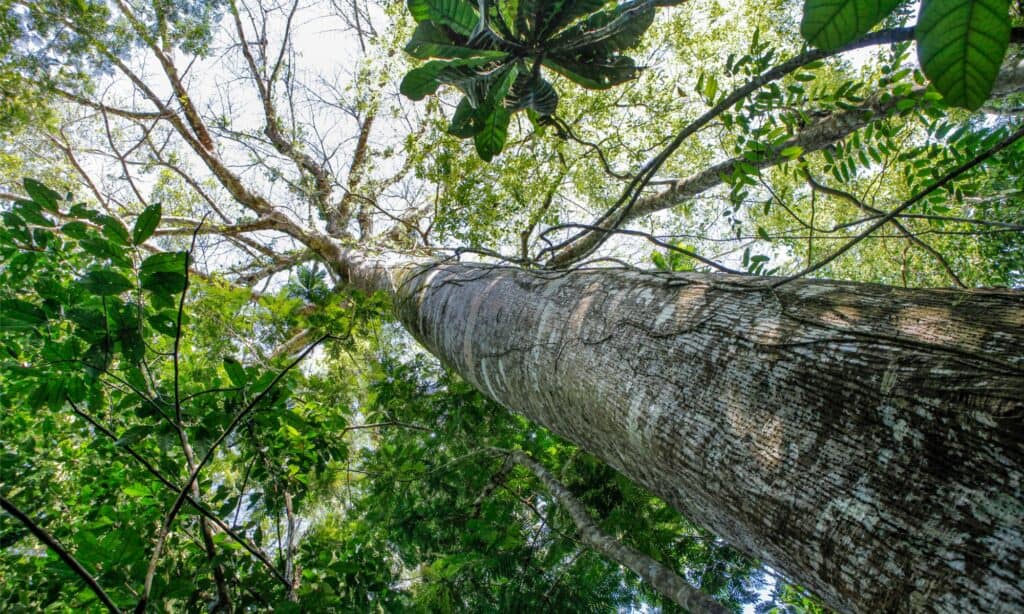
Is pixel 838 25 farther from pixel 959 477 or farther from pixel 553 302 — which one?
pixel 553 302

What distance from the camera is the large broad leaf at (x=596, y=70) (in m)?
2.46

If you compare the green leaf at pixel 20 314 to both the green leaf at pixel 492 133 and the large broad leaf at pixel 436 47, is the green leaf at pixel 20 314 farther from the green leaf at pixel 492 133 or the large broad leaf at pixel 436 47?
the green leaf at pixel 492 133

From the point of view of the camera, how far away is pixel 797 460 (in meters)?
0.64

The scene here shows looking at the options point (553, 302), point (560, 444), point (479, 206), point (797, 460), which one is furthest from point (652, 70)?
point (797, 460)

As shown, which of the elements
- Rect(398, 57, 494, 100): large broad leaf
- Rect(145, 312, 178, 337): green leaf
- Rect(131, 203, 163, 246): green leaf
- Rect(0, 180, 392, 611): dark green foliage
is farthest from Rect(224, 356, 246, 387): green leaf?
Rect(398, 57, 494, 100): large broad leaf

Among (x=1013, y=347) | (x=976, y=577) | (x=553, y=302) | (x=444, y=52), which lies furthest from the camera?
(x=444, y=52)

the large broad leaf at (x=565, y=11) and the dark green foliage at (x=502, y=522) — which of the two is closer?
the large broad leaf at (x=565, y=11)

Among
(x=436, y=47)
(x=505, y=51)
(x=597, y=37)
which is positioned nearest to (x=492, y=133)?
(x=505, y=51)

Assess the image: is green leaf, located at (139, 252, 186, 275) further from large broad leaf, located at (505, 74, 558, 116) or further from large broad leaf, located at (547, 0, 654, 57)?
large broad leaf, located at (505, 74, 558, 116)

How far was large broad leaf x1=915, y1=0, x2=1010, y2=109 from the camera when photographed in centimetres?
62

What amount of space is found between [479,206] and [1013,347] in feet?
11.0

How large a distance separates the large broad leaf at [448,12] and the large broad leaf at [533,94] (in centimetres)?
51

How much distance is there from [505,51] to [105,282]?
5.90ft

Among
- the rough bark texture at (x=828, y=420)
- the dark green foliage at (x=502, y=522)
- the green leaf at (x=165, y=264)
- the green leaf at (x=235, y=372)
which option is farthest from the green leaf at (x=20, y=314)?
the dark green foliage at (x=502, y=522)
